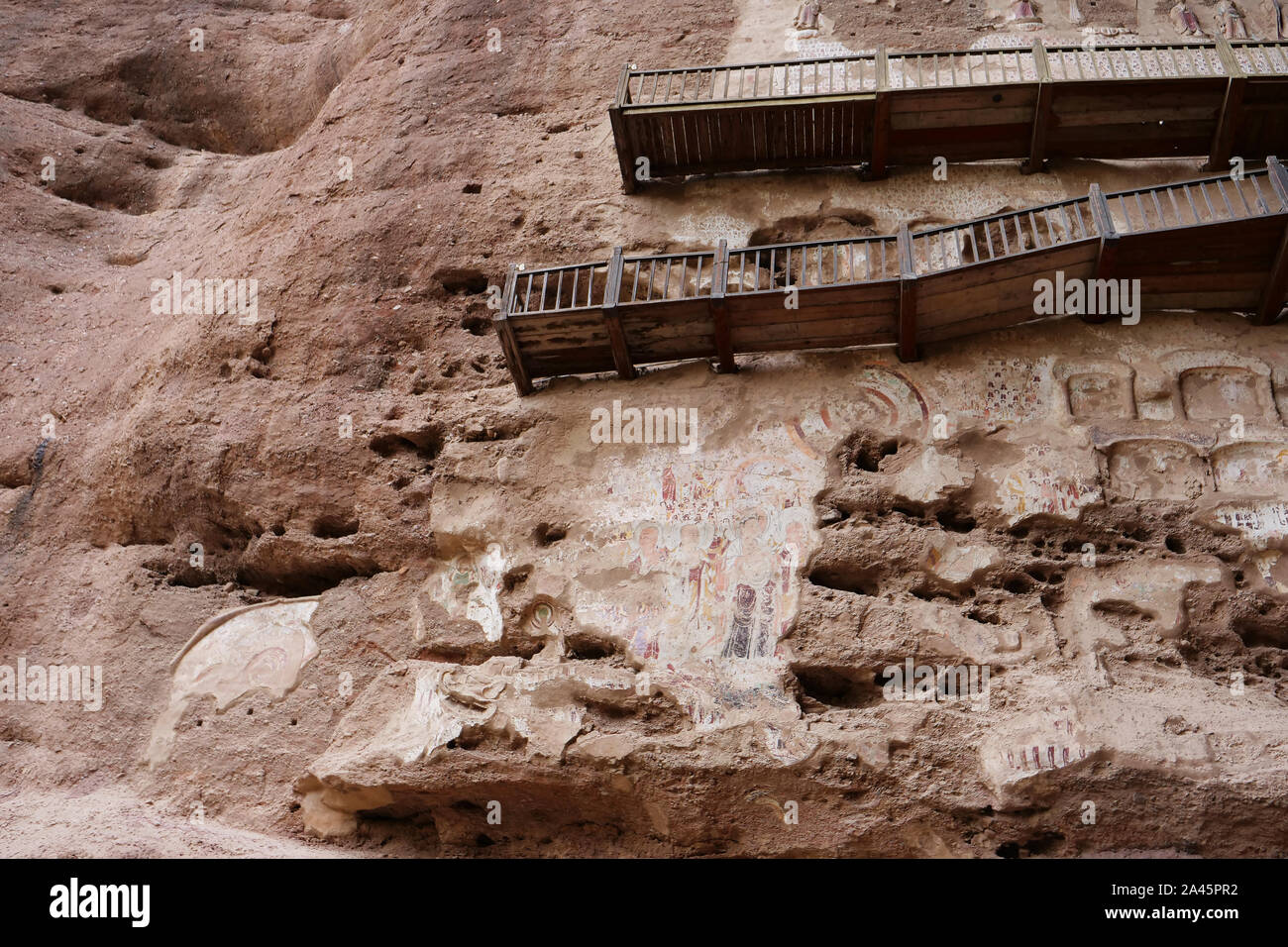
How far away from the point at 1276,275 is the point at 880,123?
3649 mm

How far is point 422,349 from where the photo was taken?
35.1ft

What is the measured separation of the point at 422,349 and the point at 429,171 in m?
2.39

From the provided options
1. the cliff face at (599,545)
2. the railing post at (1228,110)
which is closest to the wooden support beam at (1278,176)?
the cliff face at (599,545)

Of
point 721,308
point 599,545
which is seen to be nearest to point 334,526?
point 599,545

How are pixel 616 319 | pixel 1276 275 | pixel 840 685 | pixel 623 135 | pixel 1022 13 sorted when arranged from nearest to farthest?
pixel 840 685, pixel 1276 275, pixel 616 319, pixel 623 135, pixel 1022 13

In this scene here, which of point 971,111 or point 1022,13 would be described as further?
point 1022,13

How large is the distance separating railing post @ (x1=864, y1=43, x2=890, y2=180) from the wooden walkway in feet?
4.09

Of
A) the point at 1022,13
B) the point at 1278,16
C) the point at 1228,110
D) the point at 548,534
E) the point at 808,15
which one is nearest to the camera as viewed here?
the point at 548,534

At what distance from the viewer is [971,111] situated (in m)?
10.8

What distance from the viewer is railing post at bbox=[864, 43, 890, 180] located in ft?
35.3

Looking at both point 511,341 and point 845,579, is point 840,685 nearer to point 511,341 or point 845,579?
point 845,579

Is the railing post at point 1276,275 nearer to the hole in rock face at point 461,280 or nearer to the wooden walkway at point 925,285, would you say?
the wooden walkway at point 925,285

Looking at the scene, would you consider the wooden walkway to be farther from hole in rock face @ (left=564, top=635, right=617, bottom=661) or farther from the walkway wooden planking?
hole in rock face @ (left=564, top=635, right=617, bottom=661)

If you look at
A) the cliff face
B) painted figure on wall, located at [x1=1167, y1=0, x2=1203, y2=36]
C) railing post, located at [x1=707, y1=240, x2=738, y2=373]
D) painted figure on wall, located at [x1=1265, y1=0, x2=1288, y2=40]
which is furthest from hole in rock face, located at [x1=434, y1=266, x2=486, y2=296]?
painted figure on wall, located at [x1=1265, y1=0, x2=1288, y2=40]
